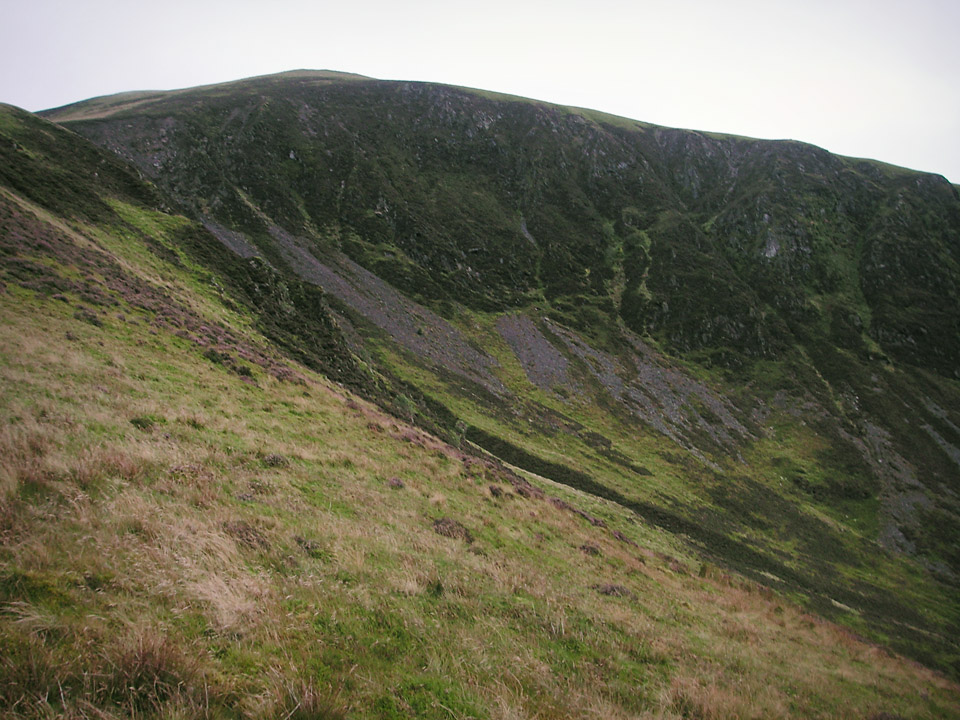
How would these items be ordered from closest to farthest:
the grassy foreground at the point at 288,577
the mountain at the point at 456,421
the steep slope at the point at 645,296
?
the grassy foreground at the point at 288,577 < the mountain at the point at 456,421 < the steep slope at the point at 645,296

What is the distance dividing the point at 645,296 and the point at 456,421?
61499 mm

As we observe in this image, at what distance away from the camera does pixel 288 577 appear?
723cm

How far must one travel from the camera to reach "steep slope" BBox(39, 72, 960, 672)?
47219mm

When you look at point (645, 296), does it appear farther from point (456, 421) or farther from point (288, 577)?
point (288, 577)

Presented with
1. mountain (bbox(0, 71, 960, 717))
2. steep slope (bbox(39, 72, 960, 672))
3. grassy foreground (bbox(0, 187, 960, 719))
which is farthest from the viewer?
steep slope (bbox(39, 72, 960, 672))

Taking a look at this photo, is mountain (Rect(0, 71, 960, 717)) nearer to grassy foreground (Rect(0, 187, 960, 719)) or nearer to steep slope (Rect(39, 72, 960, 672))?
grassy foreground (Rect(0, 187, 960, 719))

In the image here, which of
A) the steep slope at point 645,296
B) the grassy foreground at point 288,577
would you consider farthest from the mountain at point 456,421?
the steep slope at point 645,296

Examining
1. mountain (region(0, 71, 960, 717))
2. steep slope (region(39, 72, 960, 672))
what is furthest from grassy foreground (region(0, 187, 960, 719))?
steep slope (region(39, 72, 960, 672))

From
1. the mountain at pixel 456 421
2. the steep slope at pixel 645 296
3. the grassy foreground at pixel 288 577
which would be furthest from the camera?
the steep slope at pixel 645 296

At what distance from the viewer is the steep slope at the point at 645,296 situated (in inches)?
1859

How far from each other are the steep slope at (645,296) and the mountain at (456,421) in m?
0.67

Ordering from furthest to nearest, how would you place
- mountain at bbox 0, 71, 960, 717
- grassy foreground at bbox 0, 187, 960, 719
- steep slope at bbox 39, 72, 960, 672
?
steep slope at bbox 39, 72, 960, 672 → mountain at bbox 0, 71, 960, 717 → grassy foreground at bbox 0, 187, 960, 719

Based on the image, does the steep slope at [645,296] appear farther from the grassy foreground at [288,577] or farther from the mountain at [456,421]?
the grassy foreground at [288,577]

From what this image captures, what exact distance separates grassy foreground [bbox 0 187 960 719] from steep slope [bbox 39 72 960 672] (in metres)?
22.0
